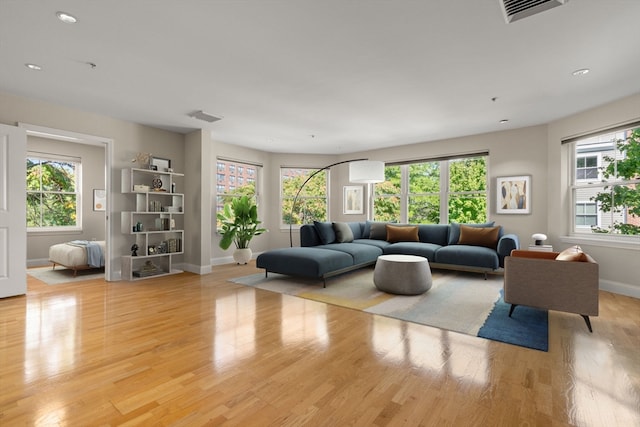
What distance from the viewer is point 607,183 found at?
13.9 ft

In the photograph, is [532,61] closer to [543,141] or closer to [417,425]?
[543,141]

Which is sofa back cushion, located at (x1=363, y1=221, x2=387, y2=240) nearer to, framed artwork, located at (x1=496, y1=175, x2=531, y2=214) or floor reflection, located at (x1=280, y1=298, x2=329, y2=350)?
framed artwork, located at (x1=496, y1=175, x2=531, y2=214)

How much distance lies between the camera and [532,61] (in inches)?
114

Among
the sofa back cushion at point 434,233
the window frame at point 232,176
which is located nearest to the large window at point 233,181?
the window frame at point 232,176

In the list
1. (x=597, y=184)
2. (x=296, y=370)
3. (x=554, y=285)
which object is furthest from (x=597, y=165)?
(x=296, y=370)

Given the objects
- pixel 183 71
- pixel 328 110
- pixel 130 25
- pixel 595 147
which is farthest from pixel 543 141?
pixel 130 25

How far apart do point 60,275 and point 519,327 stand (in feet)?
21.6

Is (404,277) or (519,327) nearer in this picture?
(519,327)

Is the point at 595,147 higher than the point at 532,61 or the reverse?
the reverse

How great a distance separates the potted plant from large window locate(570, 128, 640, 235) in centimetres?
540

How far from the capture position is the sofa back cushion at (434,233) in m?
5.76

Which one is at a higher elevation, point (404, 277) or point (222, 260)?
point (404, 277)

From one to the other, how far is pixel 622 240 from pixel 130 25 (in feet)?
19.5

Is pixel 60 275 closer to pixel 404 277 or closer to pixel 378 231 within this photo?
pixel 404 277
